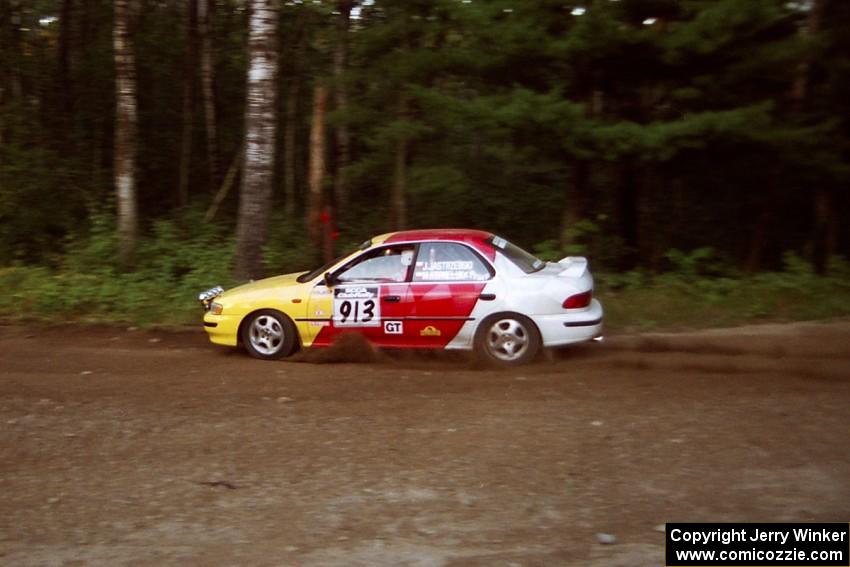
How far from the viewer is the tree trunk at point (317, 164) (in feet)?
52.5

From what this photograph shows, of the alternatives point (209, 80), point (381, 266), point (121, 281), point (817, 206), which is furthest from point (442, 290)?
point (209, 80)

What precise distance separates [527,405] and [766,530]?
2.83 meters

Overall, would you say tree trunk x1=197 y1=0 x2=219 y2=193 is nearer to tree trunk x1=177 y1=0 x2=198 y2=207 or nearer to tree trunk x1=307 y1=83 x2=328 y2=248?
tree trunk x1=177 y1=0 x2=198 y2=207

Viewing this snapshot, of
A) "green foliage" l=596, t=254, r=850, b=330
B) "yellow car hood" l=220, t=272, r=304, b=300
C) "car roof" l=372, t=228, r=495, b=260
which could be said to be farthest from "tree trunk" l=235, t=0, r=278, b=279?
"green foliage" l=596, t=254, r=850, b=330

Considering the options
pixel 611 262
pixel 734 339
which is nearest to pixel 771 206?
pixel 611 262

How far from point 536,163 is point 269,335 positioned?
20.7 feet

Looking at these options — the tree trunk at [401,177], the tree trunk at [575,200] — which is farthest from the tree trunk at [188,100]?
the tree trunk at [575,200]

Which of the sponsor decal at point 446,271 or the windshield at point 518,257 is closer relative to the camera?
the sponsor decal at point 446,271

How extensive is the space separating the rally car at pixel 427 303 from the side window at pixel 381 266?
0.01 meters

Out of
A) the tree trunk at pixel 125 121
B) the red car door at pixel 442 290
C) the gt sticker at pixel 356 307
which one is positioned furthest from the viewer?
the tree trunk at pixel 125 121

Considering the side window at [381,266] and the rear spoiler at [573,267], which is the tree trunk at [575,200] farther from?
the side window at [381,266]
